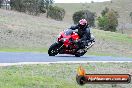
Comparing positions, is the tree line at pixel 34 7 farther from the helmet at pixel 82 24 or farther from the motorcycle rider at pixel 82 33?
the helmet at pixel 82 24

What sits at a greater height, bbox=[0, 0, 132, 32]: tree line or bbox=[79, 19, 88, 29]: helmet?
bbox=[79, 19, 88, 29]: helmet

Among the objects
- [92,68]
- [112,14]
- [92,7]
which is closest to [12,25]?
[92,68]

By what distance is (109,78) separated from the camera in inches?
283

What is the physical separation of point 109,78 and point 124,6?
602 ft

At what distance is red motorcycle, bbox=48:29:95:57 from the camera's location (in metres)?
21.0

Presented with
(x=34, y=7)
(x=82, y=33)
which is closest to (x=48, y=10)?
(x=34, y=7)

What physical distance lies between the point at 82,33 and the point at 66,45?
0.99 meters

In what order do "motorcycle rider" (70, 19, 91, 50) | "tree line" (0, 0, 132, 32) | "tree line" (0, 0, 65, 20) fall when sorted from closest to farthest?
"motorcycle rider" (70, 19, 91, 50), "tree line" (0, 0, 65, 20), "tree line" (0, 0, 132, 32)

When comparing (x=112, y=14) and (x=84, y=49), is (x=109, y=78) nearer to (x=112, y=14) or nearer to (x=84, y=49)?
(x=84, y=49)

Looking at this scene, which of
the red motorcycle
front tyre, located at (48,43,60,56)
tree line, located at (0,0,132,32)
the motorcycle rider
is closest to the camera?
front tyre, located at (48,43,60,56)

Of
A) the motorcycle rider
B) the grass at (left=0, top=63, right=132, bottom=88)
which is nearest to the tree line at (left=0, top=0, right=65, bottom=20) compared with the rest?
the motorcycle rider

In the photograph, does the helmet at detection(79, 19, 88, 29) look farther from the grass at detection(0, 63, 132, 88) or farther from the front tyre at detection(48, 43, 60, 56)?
the grass at detection(0, 63, 132, 88)

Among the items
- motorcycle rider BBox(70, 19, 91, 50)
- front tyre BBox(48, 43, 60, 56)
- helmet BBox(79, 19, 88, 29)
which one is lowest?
front tyre BBox(48, 43, 60, 56)

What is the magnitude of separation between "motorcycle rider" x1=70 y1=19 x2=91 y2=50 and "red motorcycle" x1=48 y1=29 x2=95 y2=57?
0.19 metres
